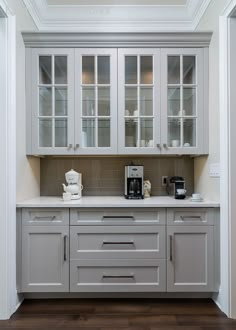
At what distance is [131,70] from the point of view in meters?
2.57

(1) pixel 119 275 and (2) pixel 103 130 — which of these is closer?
(1) pixel 119 275

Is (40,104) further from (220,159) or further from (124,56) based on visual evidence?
(220,159)

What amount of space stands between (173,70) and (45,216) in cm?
183

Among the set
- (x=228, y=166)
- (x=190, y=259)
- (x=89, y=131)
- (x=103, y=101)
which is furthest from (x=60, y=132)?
Answer: (x=190, y=259)

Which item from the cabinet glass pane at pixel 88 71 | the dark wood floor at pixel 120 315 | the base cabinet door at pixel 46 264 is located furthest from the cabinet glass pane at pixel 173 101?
the dark wood floor at pixel 120 315

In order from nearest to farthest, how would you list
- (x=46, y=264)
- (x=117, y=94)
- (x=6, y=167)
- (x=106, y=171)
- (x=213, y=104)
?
1. (x=6, y=167)
2. (x=46, y=264)
3. (x=213, y=104)
4. (x=117, y=94)
5. (x=106, y=171)

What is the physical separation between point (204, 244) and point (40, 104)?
1996mm

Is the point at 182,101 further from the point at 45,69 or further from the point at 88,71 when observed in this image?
the point at 45,69

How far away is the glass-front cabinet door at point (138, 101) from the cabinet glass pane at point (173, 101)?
0.12 metres

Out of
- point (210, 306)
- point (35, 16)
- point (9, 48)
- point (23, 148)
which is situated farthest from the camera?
point (35, 16)

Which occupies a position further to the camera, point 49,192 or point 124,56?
point 49,192

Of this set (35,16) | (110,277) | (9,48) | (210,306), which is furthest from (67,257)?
(35,16)

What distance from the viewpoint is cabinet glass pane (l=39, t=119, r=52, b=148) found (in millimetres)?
2547

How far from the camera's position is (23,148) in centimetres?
244
